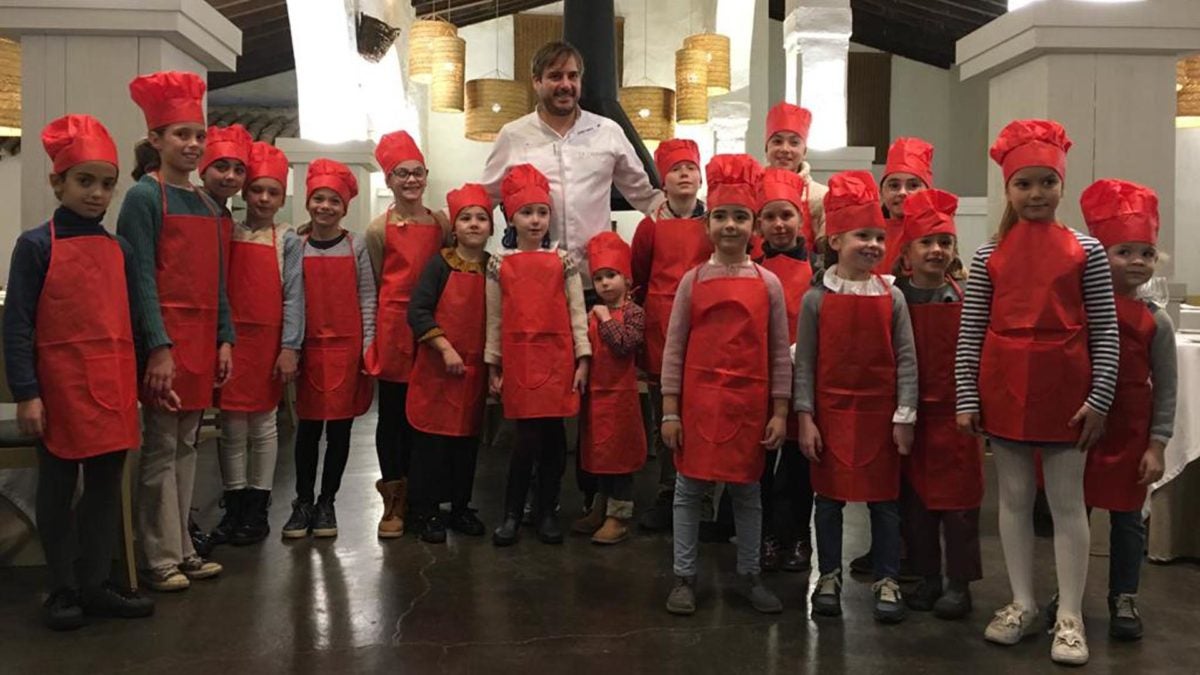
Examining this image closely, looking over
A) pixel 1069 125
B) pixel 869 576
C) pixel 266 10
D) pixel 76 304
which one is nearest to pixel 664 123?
pixel 266 10

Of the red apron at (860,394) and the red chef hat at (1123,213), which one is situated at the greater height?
the red chef hat at (1123,213)

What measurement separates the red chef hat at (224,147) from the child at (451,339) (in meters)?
0.68

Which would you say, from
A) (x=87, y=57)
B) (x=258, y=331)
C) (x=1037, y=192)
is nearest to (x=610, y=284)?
(x=258, y=331)

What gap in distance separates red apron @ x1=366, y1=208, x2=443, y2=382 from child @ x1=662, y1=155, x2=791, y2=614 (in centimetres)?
104

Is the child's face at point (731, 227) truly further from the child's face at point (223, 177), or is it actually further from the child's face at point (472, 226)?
the child's face at point (223, 177)

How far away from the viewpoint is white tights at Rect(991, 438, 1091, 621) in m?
2.52

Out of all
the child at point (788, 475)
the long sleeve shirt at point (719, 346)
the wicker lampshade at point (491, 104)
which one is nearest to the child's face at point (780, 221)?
the child at point (788, 475)

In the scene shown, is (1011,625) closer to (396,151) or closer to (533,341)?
(533,341)

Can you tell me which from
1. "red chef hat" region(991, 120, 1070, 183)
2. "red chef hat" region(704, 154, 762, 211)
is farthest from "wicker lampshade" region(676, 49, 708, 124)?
"red chef hat" region(991, 120, 1070, 183)

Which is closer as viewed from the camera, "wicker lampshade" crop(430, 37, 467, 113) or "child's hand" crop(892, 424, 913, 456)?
"child's hand" crop(892, 424, 913, 456)

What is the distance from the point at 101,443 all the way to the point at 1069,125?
10.8ft

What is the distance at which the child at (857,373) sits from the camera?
2.71m

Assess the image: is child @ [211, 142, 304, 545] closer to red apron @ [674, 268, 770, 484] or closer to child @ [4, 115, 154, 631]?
child @ [4, 115, 154, 631]

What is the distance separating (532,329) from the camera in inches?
132
